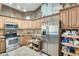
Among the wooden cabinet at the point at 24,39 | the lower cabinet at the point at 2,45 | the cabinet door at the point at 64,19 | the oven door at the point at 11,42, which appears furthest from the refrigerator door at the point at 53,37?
the lower cabinet at the point at 2,45

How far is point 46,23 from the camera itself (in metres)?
1.67

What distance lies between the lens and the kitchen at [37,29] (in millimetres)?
1622

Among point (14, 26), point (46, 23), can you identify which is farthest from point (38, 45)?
point (14, 26)

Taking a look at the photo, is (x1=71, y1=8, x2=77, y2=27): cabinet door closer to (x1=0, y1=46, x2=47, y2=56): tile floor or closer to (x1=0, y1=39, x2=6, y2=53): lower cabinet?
(x1=0, y1=46, x2=47, y2=56): tile floor

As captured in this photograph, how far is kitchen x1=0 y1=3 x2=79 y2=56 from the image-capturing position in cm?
162

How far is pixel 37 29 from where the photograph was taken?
1.68m

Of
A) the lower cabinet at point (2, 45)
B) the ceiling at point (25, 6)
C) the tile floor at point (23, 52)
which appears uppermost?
the ceiling at point (25, 6)

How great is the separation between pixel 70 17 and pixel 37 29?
1.89 ft

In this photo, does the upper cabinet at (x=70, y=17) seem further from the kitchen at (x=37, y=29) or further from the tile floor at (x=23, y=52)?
the tile floor at (x=23, y=52)

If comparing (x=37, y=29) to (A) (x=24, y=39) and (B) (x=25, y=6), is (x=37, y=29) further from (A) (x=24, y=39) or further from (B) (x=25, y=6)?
(B) (x=25, y=6)

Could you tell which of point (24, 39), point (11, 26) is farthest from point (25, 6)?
point (24, 39)

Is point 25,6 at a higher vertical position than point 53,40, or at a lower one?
higher

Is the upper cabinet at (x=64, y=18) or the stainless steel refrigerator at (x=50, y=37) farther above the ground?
the upper cabinet at (x=64, y=18)

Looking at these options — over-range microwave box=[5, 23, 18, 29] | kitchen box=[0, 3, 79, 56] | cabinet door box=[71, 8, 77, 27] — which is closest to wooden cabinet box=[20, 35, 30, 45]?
kitchen box=[0, 3, 79, 56]
